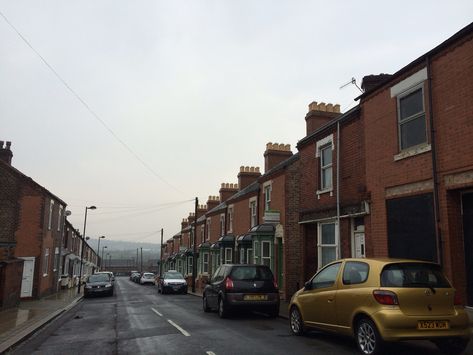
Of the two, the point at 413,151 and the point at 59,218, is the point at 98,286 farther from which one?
the point at 413,151

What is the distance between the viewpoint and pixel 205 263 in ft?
126

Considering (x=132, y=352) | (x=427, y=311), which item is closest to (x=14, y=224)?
(x=132, y=352)

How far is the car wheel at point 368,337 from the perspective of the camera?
23.3ft

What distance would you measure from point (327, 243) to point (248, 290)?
13.0 ft

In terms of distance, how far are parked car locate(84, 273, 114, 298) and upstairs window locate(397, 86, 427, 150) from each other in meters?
22.5

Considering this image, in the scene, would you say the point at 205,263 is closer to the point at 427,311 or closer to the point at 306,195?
the point at 306,195

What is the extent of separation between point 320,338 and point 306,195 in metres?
8.78

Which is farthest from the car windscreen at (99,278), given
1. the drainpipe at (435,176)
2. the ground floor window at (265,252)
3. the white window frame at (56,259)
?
the drainpipe at (435,176)

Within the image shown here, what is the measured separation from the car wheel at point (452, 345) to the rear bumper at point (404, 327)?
0.22 meters

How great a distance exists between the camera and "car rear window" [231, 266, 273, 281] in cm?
1369

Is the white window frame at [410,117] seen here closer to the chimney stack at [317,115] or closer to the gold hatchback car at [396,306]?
the gold hatchback car at [396,306]

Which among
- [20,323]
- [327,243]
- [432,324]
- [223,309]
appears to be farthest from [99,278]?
[432,324]

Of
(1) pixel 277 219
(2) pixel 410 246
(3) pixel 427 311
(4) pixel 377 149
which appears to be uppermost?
(4) pixel 377 149

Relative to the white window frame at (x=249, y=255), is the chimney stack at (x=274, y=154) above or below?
above
